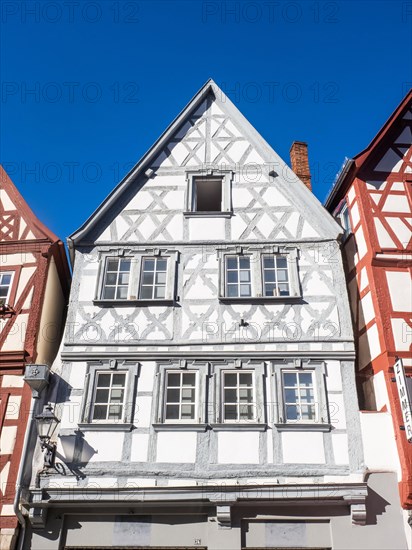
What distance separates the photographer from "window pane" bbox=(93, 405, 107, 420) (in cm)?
1159

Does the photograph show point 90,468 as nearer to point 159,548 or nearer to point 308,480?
point 159,548

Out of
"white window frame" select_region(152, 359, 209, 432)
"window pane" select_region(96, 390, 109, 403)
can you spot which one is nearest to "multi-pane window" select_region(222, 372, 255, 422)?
"white window frame" select_region(152, 359, 209, 432)

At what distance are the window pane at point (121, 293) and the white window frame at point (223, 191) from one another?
2580 mm

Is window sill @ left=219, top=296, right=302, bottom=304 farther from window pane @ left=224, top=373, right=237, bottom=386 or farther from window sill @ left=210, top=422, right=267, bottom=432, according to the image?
window sill @ left=210, top=422, right=267, bottom=432

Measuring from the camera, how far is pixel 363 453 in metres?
10.9

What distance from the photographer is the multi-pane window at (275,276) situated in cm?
1297

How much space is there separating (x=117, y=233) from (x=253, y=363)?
4.92m

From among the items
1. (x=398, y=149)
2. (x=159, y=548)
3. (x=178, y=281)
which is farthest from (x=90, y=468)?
(x=398, y=149)

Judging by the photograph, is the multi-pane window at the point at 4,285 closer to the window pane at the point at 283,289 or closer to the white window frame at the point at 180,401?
the white window frame at the point at 180,401

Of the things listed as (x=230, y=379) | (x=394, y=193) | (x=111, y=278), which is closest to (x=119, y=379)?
(x=230, y=379)

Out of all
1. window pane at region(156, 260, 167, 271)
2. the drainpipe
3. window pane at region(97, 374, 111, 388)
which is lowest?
the drainpipe

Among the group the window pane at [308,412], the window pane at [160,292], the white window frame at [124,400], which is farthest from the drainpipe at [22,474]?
the window pane at [308,412]

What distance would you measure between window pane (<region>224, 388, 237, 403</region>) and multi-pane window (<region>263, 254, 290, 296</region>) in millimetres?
2471

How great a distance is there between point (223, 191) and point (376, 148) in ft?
14.0
